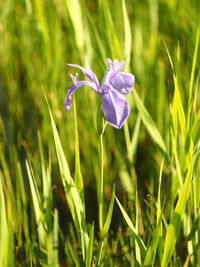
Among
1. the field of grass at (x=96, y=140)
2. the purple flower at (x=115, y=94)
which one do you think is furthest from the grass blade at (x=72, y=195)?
the purple flower at (x=115, y=94)

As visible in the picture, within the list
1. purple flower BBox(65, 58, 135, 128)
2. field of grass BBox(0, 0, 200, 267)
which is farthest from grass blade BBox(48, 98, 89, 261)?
purple flower BBox(65, 58, 135, 128)

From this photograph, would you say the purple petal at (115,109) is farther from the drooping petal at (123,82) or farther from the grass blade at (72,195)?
the grass blade at (72,195)

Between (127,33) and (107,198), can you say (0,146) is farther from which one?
(127,33)

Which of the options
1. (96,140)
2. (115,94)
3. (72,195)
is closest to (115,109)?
(115,94)

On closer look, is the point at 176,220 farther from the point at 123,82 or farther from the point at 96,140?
the point at 96,140

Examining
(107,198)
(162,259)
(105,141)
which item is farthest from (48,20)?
(162,259)

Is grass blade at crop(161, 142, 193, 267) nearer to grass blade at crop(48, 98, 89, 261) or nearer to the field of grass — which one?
the field of grass
